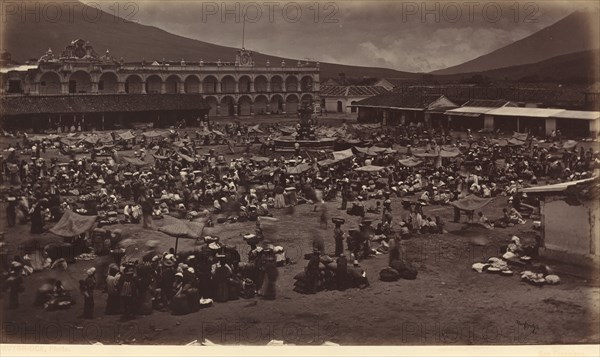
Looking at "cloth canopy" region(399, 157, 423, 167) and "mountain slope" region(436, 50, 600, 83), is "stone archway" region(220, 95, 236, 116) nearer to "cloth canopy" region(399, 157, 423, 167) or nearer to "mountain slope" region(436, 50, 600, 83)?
"mountain slope" region(436, 50, 600, 83)

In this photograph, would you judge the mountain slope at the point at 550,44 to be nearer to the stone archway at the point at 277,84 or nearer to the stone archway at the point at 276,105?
the stone archway at the point at 277,84

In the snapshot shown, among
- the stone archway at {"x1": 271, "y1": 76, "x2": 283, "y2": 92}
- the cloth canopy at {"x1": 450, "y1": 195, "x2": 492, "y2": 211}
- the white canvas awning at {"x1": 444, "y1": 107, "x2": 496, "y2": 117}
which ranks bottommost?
the cloth canopy at {"x1": 450, "y1": 195, "x2": 492, "y2": 211}

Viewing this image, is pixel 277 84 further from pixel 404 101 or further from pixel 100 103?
pixel 100 103

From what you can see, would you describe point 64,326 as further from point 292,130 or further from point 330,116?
point 330,116

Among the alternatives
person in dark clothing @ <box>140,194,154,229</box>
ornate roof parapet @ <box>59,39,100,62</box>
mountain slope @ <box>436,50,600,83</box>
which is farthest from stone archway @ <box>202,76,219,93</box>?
person in dark clothing @ <box>140,194,154,229</box>

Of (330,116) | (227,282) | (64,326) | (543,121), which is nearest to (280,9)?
(227,282)

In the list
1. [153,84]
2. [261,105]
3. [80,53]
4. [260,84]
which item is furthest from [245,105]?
[80,53]
